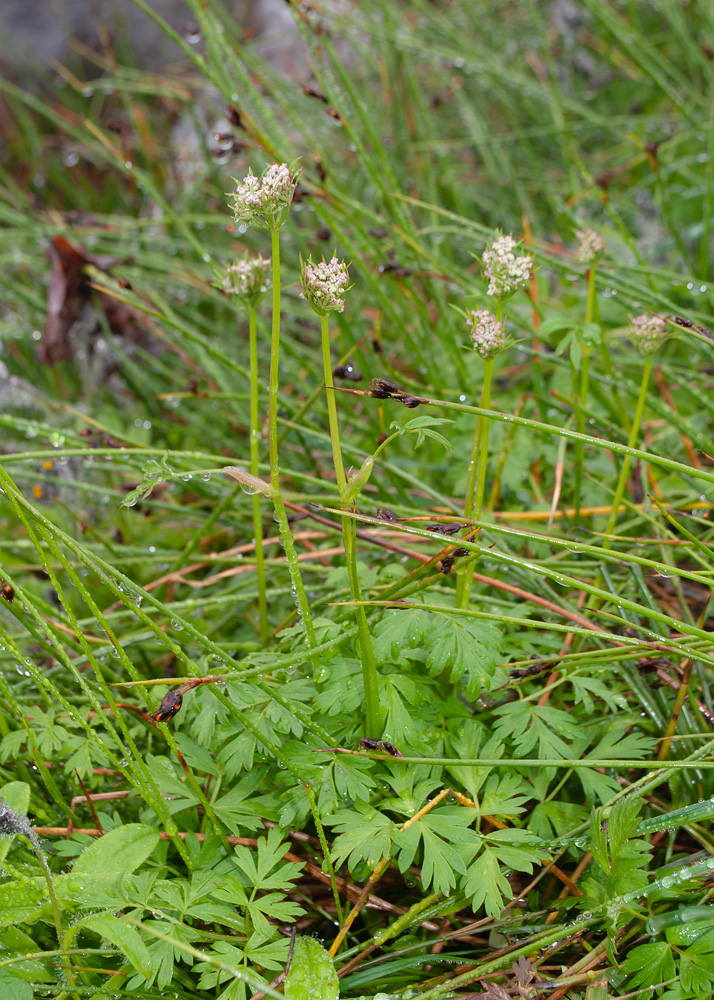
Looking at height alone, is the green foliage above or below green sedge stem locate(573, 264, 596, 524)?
below

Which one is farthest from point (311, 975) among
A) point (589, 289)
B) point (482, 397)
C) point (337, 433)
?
point (589, 289)

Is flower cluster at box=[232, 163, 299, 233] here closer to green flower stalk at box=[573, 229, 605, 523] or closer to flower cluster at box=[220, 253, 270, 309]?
flower cluster at box=[220, 253, 270, 309]

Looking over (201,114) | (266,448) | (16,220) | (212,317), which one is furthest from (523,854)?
(201,114)

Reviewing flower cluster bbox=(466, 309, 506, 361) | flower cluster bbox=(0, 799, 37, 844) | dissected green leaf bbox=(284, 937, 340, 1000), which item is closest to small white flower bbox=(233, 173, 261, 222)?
flower cluster bbox=(466, 309, 506, 361)

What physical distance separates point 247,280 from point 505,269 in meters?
0.44

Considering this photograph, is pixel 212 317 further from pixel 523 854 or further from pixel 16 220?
pixel 523 854

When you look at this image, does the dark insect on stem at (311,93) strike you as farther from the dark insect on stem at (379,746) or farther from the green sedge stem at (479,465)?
the dark insect on stem at (379,746)

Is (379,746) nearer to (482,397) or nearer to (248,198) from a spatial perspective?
(482,397)

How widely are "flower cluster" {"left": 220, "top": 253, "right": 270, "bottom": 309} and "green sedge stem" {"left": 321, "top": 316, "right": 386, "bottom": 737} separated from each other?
26 centimetres

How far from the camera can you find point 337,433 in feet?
3.46

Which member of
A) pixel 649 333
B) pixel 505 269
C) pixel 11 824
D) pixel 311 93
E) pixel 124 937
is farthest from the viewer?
pixel 311 93

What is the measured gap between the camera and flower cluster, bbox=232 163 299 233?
0.99 meters

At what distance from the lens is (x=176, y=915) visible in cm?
111

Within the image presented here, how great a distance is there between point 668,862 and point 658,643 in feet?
1.18
